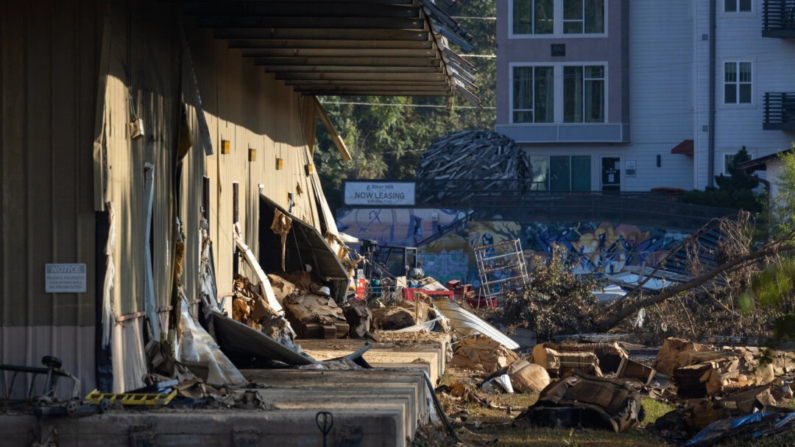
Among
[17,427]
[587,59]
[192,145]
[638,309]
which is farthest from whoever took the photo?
[587,59]

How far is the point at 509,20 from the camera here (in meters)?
43.4

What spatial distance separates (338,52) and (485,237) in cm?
2619

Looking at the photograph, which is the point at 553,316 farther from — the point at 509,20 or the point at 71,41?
the point at 509,20

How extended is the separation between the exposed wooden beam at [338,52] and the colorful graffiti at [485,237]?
25423 millimetres

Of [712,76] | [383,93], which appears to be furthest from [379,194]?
[383,93]

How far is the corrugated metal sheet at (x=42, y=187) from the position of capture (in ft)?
27.8

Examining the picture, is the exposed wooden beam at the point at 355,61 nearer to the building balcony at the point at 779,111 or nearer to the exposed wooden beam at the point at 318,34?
the exposed wooden beam at the point at 318,34

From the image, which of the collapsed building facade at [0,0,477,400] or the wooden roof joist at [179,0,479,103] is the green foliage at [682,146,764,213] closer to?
the wooden roof joist at [179,0,479,103]

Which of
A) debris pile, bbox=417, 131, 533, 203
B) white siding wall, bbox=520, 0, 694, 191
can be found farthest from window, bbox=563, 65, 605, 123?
debris pile, bbox=417, 131, 533, 203

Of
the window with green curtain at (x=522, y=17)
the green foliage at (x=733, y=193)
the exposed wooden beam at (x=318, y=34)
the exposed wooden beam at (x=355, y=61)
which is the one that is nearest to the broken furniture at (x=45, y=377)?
the exposed wooden beam at (x=318, y=34)

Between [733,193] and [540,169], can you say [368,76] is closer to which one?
[733,193]

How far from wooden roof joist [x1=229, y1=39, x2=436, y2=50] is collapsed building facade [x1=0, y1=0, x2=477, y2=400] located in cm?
3

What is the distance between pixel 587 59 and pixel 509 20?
367 centimetres

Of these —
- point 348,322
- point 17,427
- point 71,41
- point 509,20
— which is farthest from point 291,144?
point 509,20
